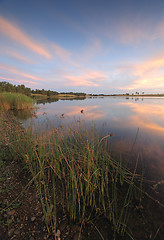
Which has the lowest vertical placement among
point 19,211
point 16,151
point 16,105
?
point 19,211

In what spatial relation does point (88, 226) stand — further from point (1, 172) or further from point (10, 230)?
point (1, 172)

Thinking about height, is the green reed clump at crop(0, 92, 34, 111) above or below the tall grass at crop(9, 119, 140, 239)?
above

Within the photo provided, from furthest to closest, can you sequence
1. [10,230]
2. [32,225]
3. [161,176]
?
[161,176] → [32,225] → [10,230]

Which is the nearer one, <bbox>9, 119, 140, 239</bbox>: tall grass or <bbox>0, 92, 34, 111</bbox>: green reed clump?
<bbox>9, 119, 140, 239</bbox>: tall grass

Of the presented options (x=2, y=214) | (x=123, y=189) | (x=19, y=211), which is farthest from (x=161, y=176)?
(x=2, y=214)

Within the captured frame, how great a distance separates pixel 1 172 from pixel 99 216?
3429 millimetres

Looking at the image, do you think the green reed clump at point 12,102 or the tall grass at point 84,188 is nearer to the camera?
the tall grass at point 84,188

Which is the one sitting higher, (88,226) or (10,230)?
(10,230)

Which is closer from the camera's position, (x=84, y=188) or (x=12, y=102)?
(x=84, y=188)

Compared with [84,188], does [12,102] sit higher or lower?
higher

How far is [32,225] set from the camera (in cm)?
204

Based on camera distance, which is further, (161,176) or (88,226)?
(161,176)

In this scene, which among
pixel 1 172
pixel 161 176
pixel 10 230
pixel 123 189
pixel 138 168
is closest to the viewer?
pixel 10 230

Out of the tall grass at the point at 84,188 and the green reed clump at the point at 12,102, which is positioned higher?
the green reed clump at the point at 12,102
